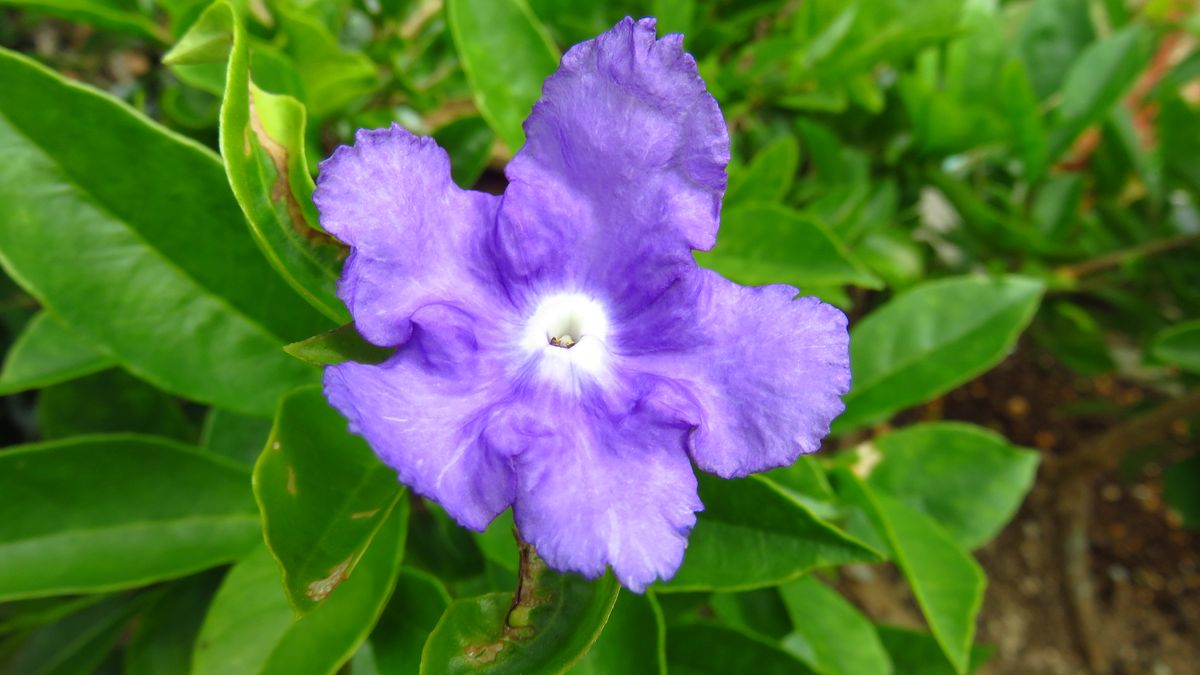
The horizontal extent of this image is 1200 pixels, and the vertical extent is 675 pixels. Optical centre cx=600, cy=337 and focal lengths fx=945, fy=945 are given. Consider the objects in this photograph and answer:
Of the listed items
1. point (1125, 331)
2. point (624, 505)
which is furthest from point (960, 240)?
point (624, 505)

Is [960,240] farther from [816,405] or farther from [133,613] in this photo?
[133,613]

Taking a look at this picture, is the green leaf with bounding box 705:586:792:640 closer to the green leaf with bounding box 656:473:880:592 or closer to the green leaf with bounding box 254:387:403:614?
the green leaf with bounding box 656:473:880:592

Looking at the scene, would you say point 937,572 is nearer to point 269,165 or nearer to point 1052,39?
point 269,165

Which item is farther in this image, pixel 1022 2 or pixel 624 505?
pixel 1022 2

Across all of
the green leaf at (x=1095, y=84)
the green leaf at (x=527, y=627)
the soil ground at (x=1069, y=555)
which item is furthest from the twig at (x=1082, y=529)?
the green leaf at (x=527, y=627)

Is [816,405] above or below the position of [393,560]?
above

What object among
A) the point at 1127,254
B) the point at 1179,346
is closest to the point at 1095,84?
the point at 1127,254

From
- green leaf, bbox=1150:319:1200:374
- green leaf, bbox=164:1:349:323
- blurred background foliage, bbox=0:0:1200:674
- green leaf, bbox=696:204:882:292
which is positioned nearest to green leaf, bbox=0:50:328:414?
blurred background foliage, bbox=0:0:1200:674

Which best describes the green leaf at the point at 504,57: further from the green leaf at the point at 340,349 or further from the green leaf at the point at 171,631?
the green leaf at the point at 171,631
